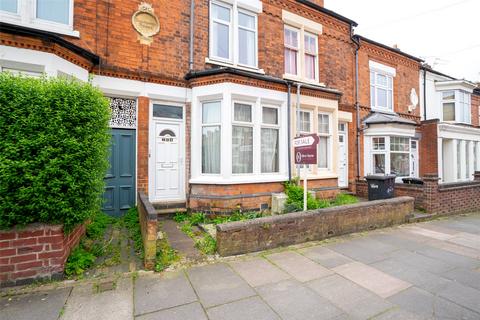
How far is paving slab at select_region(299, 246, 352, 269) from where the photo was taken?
4.07 meters

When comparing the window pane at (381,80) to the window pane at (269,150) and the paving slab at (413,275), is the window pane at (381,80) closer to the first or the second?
the window pane at (269,150)

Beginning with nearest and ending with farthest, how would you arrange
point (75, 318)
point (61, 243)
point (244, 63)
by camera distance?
point (75, 318)
point (61, 243)
point (244, 63)

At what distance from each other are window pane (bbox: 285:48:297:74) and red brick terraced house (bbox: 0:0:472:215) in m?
0.05

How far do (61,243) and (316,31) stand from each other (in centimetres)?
1030

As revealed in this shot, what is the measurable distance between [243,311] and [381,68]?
13.1 metres

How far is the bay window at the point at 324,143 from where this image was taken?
8773 millimetres

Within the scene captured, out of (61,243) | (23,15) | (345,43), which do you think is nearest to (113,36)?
(23,15)

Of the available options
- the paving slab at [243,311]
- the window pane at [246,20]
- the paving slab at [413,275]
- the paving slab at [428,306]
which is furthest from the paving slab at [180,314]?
the window pane at [246,20]

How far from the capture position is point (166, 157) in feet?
22.5

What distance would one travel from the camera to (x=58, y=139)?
3.23 metres

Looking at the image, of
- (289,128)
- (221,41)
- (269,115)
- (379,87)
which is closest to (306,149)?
(289,128)

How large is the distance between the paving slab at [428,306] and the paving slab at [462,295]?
133 millimetres

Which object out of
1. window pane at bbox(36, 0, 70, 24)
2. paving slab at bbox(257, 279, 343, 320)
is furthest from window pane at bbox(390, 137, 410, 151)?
window pane at bbox(36, 0, 70, 24)

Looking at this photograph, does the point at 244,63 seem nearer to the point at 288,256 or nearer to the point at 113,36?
the point at 113,36
